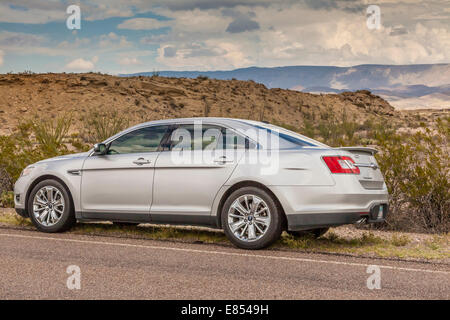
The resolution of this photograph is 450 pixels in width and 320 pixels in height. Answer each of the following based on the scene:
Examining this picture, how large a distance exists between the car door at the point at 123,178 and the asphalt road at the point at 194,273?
0.57 m

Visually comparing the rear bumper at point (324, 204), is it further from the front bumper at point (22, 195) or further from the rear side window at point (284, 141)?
the front bumper at point (22, 195)

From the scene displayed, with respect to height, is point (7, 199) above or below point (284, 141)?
below

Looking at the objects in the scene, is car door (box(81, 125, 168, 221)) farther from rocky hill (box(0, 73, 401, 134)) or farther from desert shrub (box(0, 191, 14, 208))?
rocky hill (box(0, 73, 401, 134))

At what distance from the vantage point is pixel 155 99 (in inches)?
2388

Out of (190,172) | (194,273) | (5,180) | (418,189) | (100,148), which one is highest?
(100,148)

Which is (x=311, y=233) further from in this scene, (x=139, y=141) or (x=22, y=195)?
(x=22, y=195)

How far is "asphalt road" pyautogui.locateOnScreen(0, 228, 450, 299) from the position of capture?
635 centimetres

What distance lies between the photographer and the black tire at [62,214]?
1004 centimetres

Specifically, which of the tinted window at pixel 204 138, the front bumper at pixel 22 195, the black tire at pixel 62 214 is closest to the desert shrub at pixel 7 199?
the front bumper at pixel 22 195

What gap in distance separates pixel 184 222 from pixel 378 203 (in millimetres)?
2692

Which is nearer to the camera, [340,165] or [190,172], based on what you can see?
[340,165]

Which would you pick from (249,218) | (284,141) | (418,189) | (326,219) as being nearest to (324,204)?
(326,219)

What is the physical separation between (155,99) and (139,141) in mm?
51413
